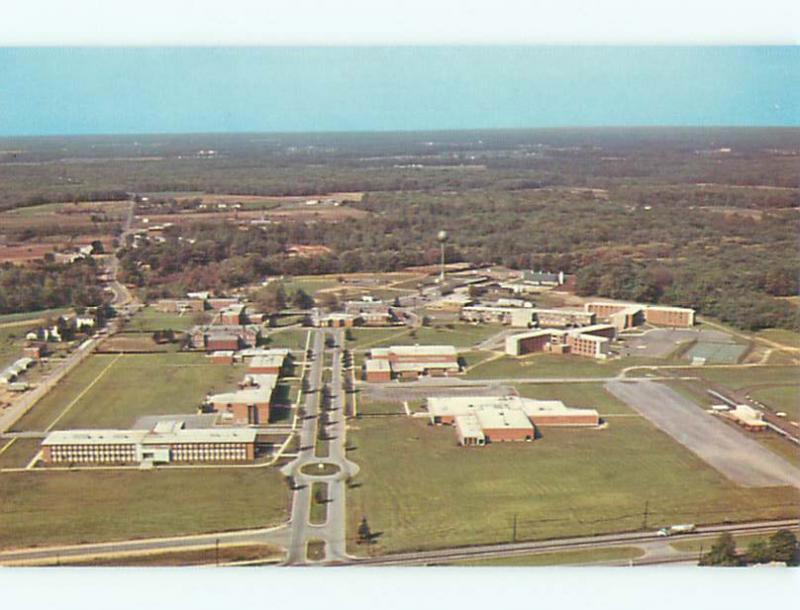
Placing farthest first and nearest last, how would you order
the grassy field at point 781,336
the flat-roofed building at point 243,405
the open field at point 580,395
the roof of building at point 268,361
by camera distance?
the roof of building at point 268,361 < the grassy field at point 781,336 < the open field at point 580,395 < the flat-roofed building at point 243,405

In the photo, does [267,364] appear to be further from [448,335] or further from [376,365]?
[448,335]

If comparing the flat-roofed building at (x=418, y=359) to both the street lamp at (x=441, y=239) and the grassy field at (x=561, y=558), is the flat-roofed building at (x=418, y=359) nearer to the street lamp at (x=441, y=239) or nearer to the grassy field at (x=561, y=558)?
the street lamp at (x=441, y=239)

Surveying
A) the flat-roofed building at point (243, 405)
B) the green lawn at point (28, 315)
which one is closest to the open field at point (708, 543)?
the flat-roofed building at point (243, 405)

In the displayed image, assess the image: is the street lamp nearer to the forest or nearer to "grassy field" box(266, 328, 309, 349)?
the forest

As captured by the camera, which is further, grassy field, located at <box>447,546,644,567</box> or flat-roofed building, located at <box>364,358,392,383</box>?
flat-roofed building, located at <box>364,358,392,383</box>

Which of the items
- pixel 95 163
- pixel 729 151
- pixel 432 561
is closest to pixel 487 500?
pixel 432 561

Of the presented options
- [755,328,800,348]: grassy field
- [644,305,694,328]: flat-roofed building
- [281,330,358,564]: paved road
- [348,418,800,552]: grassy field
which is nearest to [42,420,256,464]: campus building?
[281,330,358,564]: paved road

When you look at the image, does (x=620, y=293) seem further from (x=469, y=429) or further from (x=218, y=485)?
(x=218, y=485)
